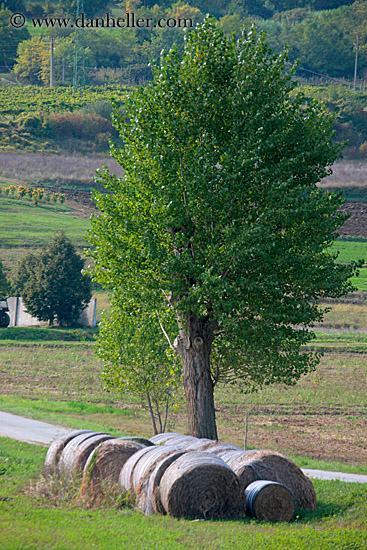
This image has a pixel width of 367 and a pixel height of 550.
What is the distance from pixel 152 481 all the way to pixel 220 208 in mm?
7719

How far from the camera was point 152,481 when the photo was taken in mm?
11992

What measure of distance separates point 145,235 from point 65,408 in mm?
12533

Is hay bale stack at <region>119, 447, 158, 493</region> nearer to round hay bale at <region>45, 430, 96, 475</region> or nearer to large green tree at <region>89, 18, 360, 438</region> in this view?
round hay bale at <region>45, 430, 96, 475</region>

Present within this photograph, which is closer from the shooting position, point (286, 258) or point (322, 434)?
point (286, 258)

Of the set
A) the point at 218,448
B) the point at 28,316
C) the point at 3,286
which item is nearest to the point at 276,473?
the point at 218,448

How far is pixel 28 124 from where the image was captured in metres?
123

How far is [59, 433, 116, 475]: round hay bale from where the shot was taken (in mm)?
13777

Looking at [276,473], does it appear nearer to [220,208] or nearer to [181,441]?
[181,441]

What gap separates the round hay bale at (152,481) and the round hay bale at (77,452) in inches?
70.6

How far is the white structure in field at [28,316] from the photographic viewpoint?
56.1 meters

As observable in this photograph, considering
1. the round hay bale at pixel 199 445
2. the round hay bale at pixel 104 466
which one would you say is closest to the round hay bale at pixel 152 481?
the round hay bale at pixel 104 466

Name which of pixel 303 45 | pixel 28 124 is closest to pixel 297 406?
pixel 28 124

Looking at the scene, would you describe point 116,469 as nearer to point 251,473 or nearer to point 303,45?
point 251,473

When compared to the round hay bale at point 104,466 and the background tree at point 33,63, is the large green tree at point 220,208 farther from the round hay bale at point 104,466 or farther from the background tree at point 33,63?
the background tree at point 33,63
